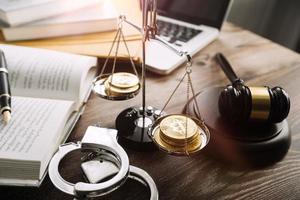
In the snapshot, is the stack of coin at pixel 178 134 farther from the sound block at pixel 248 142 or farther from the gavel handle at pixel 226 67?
the gavel handle at pixel 226 67

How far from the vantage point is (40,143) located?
1.83 feet

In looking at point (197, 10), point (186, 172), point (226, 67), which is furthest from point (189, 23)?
point (186, 172)

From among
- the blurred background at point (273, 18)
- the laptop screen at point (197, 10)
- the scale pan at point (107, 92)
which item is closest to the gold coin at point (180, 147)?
the scale pan at point (107, 92)

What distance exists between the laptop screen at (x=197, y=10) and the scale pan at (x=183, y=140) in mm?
492

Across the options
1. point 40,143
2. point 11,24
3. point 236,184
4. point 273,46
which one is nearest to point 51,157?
point 40,143

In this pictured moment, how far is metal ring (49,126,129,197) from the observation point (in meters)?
0.47

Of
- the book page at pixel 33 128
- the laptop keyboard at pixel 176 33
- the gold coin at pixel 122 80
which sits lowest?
the book page at pixel 33 128

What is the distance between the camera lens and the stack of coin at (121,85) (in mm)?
621

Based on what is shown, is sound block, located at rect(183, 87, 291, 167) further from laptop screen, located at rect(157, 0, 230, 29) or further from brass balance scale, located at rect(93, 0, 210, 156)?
laptop screen, located at rect(157, 0, 230, 29)

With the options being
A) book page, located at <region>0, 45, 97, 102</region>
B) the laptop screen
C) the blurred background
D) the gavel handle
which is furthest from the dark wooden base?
the blurred background

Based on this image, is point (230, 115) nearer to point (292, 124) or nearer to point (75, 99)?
point (292, 124)

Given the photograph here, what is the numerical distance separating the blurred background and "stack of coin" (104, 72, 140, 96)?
88cm

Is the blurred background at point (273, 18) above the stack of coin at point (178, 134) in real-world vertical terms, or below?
above

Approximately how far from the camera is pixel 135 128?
636mm
